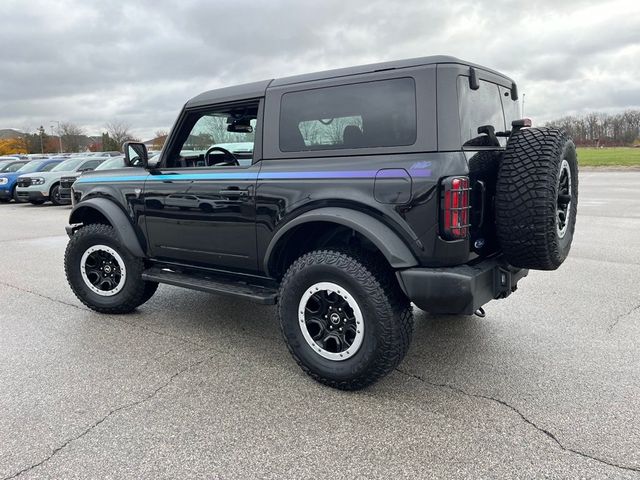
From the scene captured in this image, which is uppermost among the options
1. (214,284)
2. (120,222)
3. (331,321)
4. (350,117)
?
(350,117)

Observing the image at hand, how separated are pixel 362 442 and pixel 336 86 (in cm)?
217

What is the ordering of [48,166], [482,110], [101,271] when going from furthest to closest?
1. [48,166]
2. [101,271]
3. [482,110]

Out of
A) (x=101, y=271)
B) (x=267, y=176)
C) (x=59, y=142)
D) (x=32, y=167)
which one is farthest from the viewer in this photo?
(x=59, y=142)

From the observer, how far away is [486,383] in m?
3.24

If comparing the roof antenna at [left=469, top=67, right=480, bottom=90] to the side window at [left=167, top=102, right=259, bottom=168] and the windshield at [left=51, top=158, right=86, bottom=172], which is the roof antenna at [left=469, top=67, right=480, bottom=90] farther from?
the windshield at [left=51, top=158, right=86, bottom=172]

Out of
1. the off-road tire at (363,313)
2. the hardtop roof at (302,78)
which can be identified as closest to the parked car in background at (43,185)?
the hardtop roof at (302,78)

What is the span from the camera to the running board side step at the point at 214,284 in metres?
3.61

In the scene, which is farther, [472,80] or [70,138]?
[70,138]

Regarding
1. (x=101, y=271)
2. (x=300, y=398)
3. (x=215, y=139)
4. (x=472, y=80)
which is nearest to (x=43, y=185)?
(x=101, y=271)

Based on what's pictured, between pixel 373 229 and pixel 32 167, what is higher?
pixel 32 167

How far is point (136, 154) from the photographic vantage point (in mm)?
4430

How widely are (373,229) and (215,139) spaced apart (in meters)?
1.91

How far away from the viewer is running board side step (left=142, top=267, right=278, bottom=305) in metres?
3.61

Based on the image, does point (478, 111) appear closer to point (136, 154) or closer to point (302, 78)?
point (302, 78)
